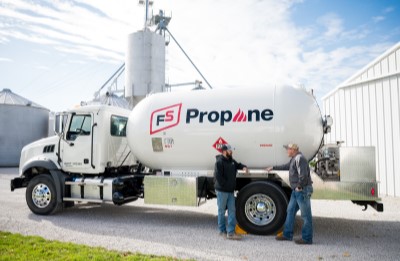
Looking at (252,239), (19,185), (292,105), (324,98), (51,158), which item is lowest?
(252,239)

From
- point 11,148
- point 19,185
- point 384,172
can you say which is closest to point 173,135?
point 19,185

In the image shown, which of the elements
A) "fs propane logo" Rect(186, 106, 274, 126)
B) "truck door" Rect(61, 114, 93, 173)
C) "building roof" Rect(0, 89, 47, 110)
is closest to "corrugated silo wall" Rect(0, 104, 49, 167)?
"building roof" Rect(0, 89, 47, 110)

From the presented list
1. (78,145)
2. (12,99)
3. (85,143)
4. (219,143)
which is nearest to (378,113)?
(219,143)

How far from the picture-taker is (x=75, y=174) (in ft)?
31.6

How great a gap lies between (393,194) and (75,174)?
11.0 metres

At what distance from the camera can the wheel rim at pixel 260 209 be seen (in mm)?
7418

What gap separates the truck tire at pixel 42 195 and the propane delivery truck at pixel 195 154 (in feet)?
A: 0.09

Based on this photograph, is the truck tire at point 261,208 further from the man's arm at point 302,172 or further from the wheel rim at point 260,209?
the man's arm at point 302,172

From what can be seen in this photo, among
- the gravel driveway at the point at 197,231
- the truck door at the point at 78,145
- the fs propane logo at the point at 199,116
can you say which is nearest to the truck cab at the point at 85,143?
the truck door at the point at 78,145

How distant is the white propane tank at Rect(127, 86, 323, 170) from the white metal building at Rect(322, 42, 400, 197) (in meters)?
6.11

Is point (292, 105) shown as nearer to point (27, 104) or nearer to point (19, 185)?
point (19, 185)

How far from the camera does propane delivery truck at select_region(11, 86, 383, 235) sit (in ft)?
24.1

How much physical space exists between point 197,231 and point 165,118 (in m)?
2.96

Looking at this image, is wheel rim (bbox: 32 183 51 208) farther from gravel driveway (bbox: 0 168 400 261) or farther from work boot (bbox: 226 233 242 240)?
work boot (bbox: 226 233 242 240)
